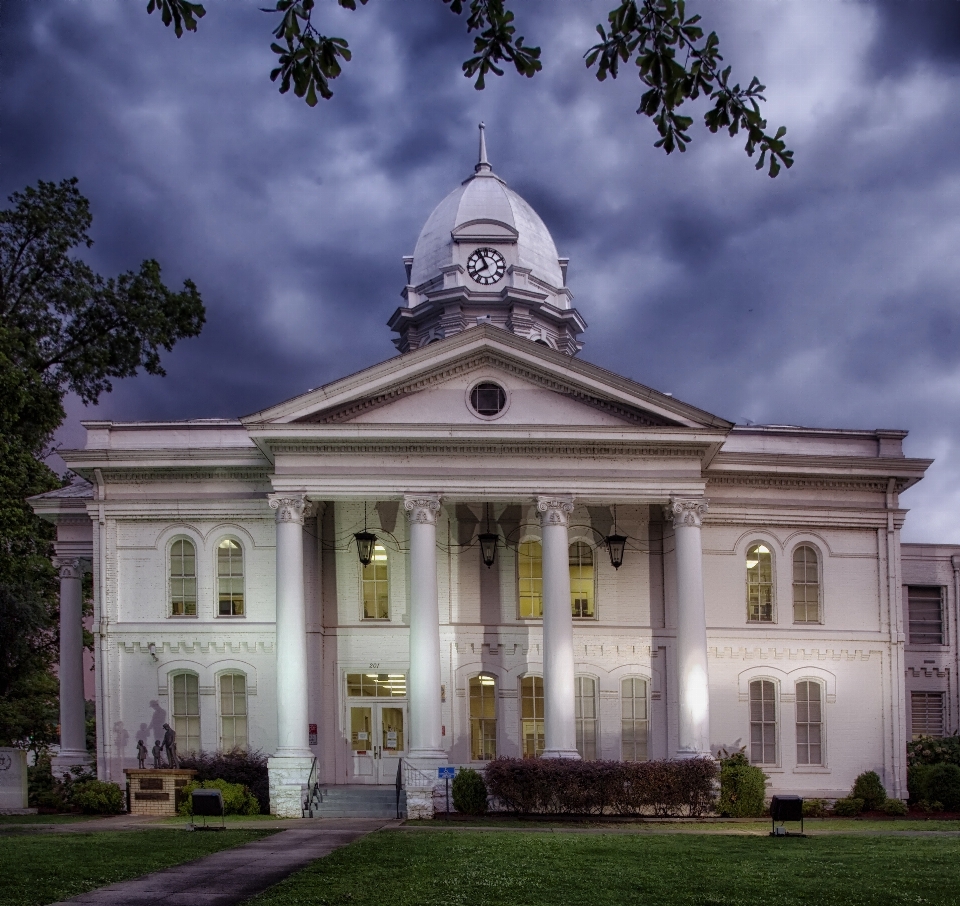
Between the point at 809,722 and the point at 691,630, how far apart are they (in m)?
5.50

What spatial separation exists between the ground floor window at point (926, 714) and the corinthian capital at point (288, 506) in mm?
18787

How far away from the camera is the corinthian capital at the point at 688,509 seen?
29.5 meters

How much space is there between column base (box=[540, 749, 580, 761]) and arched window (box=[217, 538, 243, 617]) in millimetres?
8925

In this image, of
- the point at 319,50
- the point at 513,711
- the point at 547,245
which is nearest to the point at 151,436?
the point at 513,711

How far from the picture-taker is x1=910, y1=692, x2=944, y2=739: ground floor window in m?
35.6

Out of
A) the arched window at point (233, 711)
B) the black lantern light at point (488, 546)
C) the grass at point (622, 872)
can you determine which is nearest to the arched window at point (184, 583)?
the arched window at point (233, 711)

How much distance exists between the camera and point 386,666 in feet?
105

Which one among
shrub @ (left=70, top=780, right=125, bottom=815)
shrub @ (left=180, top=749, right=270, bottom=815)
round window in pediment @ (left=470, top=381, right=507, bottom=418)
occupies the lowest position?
shrub @ (left=70, top=780, right=125, bottom=815)

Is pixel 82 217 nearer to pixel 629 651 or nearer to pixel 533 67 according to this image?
pixel 629 651

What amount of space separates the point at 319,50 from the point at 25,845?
52.5ft

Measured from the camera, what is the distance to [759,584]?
3281cm

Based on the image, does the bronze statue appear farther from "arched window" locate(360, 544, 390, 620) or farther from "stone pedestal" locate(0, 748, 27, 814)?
"arched window" locate(360, 544, 390, 620)

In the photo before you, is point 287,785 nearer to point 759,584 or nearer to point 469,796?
point 469,796

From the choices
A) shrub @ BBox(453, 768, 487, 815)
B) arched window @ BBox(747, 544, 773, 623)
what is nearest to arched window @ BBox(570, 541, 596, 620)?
arched window @ BBox(747, 544, 773, 623)
